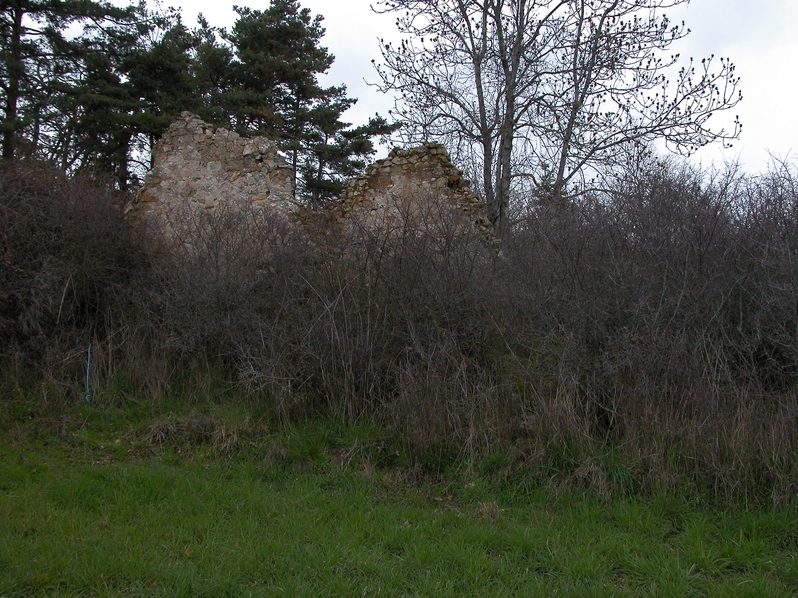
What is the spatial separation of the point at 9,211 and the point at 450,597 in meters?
7.28

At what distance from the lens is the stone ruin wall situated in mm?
10547

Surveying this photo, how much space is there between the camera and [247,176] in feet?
35.3

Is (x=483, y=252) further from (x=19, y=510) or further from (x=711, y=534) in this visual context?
(x=19, y=510)

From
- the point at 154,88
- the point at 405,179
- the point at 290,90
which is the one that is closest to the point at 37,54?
the point at 154,88

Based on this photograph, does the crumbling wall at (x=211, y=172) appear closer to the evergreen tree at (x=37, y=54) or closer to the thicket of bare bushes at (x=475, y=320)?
the thicket of bare bushes at (x=475, y=320)

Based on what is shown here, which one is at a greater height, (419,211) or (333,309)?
(419,211)

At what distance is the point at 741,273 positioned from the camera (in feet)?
20.9

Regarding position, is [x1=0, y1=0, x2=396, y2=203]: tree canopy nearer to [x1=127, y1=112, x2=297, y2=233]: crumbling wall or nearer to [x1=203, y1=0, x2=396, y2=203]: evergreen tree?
[x1=203, y1=0, x2=396, y2=203]: evergreen tree

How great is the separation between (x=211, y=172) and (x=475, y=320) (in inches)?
242

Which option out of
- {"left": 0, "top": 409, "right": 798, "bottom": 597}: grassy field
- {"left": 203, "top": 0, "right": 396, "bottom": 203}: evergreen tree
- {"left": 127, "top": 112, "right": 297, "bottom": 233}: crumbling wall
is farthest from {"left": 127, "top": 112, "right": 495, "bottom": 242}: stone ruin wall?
{"left": 203, "top": 0, "right": 396, "bottom": 203}: evergreen tree

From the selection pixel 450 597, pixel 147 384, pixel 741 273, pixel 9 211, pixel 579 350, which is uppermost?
pixel 9 211

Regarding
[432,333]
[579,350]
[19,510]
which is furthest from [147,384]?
[579,350]

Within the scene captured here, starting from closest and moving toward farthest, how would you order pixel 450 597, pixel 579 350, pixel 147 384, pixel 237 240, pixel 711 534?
pixel 450 597, pixel 711 534, pixel 579 350, pixel 147 384, pixel 237 240

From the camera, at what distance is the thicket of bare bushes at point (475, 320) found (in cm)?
540
